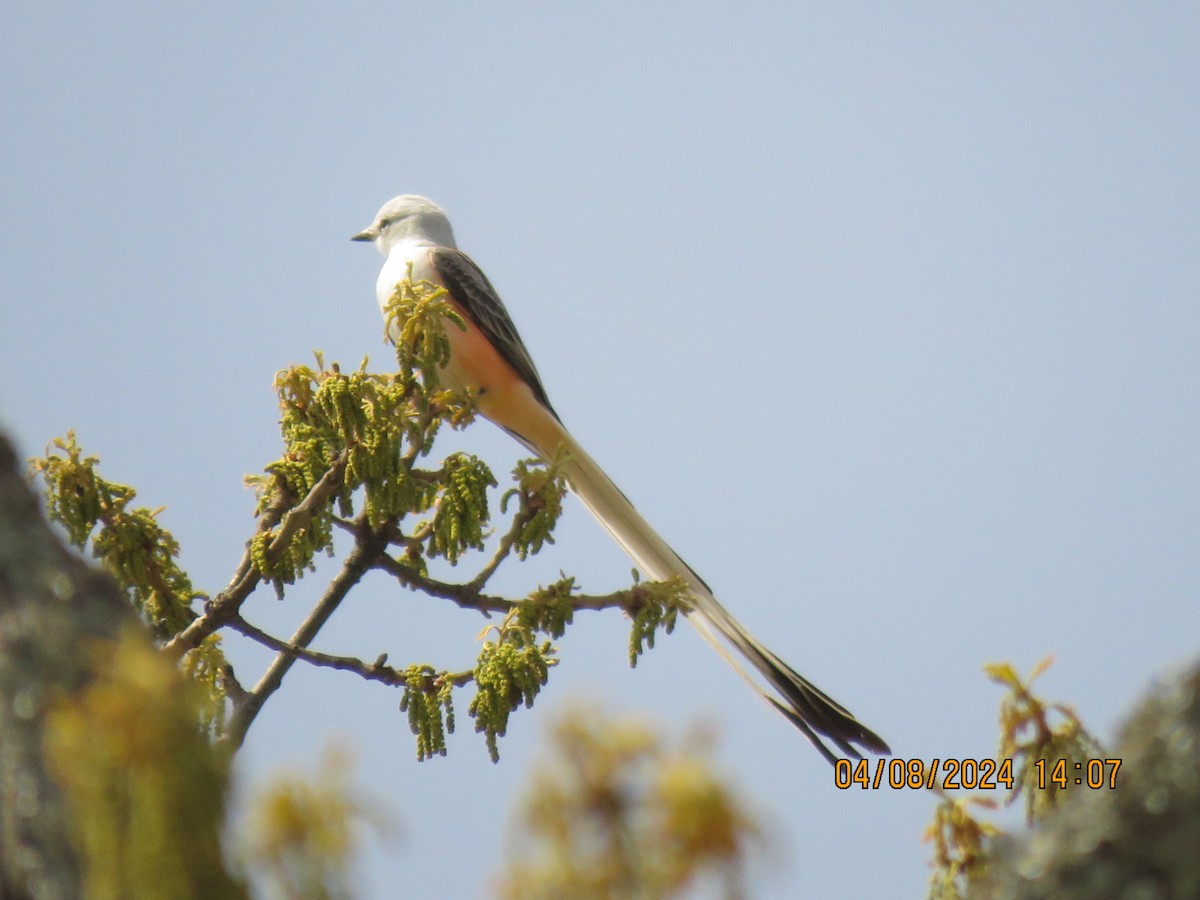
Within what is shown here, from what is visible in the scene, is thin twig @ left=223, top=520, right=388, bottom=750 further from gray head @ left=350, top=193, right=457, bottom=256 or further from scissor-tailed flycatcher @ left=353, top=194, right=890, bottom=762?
gray head @ left=350, top=193, right=457, bottom=256

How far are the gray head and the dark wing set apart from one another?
102cm

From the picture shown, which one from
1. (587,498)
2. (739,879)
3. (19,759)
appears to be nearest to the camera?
(739,879)

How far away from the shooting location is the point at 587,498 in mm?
4789

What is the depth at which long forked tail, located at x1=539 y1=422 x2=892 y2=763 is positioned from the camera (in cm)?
366

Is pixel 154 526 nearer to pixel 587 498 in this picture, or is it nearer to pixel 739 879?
pixel 587 498

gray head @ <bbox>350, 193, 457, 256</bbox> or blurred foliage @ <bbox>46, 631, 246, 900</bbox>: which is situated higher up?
gray head @ <bbox>350, 193, 457, 256</bbox>

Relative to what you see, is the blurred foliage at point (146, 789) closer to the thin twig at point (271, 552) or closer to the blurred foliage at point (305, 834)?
the blurred foliage at point (305, 834)

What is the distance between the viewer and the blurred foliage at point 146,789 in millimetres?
1142

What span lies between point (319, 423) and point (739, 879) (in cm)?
264

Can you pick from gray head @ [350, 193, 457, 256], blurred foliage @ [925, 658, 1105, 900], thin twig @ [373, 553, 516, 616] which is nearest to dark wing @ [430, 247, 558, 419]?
gray head @ [350, 193, 457, 256]

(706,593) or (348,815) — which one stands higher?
(706,593)

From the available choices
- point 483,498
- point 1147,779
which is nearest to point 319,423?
point 483,498

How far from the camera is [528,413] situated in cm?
539
